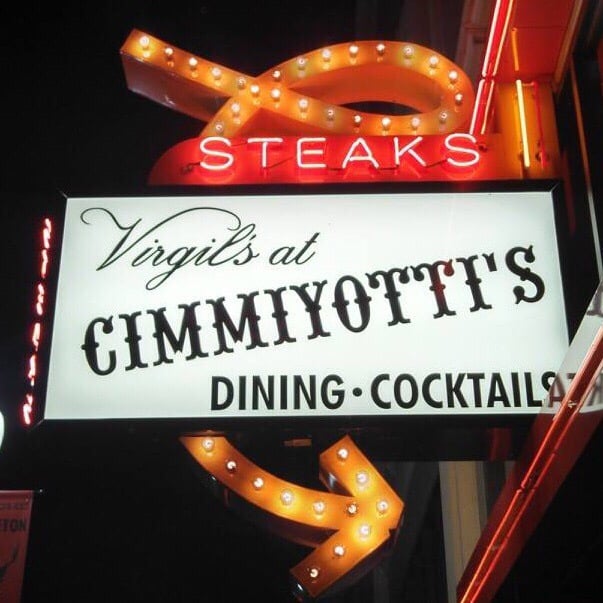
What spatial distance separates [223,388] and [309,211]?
113 centimetres

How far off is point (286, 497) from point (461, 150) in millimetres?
2277

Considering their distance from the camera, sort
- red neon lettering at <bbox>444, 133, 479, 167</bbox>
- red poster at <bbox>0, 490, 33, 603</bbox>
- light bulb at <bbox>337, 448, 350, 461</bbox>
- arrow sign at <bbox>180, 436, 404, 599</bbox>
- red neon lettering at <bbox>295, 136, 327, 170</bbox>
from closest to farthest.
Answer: arrow sign at <bbox>180, 436, 404, 599</bbox>
light bulb at <bbox>337, 448, 350, 461</bbox>
red neon lettering at <bbox>444, 133, 479, 167</bbox>
red neon lettering at <bbox>295, 136, 327, 170</bbox>
red poster at <bbox>0, 490, 33, 603</bbox>

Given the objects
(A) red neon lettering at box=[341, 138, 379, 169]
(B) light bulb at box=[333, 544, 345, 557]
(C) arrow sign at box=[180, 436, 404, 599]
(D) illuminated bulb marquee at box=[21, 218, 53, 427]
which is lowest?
(B) light bulb at box=[333, 544, 345, 557]

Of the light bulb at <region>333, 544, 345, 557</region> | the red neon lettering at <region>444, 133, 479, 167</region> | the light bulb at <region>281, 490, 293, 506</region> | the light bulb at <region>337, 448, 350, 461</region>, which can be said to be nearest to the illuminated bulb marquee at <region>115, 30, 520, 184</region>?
the red neon lettering at <region>444, 133, 479, 167</region>

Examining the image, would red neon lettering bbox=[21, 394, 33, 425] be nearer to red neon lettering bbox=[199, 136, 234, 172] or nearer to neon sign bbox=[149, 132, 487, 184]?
neon sign bbox=[149, 132, 487, 184]

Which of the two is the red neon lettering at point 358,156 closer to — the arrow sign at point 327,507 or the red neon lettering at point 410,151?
the red neon lettering at point 410,151

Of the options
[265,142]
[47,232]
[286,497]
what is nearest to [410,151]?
[265,142]

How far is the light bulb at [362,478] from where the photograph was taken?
15.5ft

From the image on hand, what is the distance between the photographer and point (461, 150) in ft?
18.6

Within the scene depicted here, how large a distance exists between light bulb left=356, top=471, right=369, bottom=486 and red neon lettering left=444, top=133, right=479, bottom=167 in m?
1.93

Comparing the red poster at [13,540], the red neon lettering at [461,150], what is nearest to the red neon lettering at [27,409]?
the red neon lettering at [461,150]

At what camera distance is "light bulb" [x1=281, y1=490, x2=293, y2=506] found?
4637 mm

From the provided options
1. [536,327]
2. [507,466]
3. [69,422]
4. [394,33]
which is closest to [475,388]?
[536,327]

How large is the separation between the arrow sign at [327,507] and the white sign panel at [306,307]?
1.32 ft
